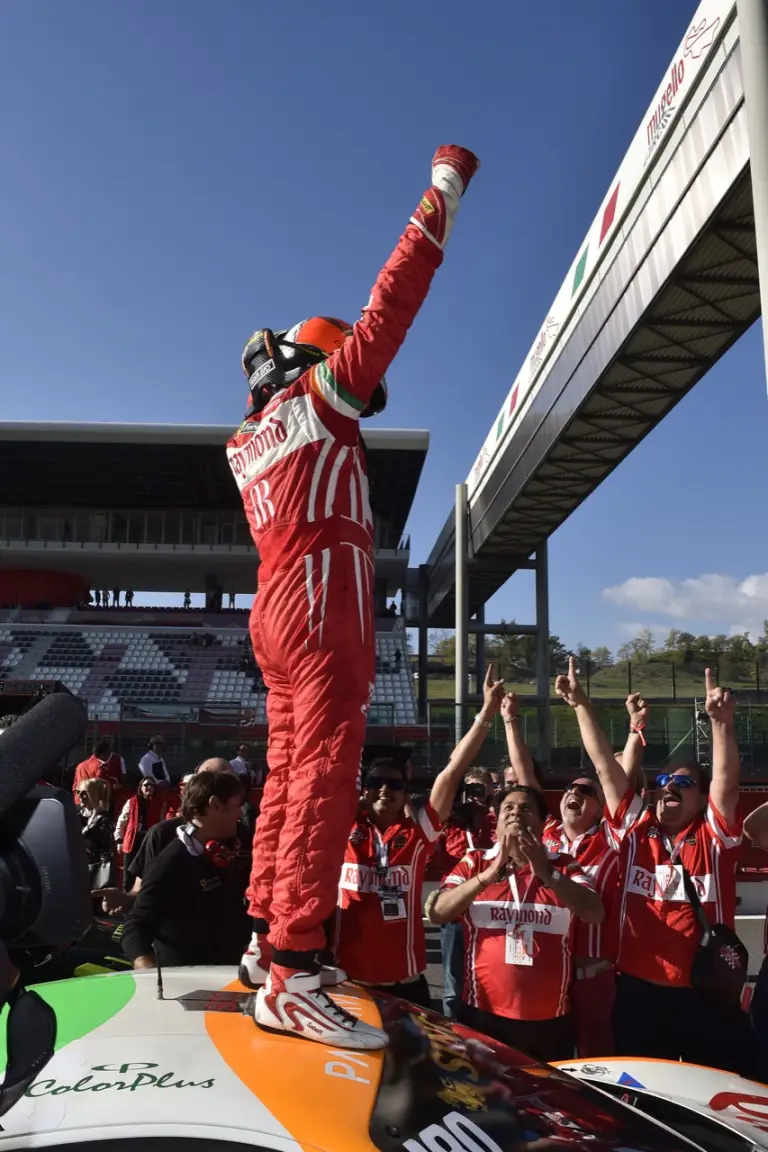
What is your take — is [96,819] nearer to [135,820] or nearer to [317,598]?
[135,820]

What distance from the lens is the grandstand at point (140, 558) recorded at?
28.1 m

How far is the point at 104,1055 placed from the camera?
1546mm

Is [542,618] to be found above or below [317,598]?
above

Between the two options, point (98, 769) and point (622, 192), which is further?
point (622, 192)

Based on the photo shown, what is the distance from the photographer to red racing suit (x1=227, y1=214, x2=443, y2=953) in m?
2.23

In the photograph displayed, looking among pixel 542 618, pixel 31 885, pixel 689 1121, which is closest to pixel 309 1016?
pixel 689 1121

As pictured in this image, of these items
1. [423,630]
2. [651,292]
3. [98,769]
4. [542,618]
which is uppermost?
[651,292]

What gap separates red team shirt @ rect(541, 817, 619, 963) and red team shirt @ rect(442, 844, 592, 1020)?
0.65 ft

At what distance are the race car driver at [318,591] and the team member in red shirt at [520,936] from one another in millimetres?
1175

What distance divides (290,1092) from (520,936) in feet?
7.07

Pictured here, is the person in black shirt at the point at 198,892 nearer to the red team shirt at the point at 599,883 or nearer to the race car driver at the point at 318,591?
the race car driver at the point at 318,591

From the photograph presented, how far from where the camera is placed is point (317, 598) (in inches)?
95.2

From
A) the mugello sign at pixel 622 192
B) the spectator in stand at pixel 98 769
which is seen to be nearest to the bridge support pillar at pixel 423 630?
the mugello sign at pixel 622 192

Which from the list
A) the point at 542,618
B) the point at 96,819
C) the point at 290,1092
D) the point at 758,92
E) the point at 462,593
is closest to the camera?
the point at 290,1092
